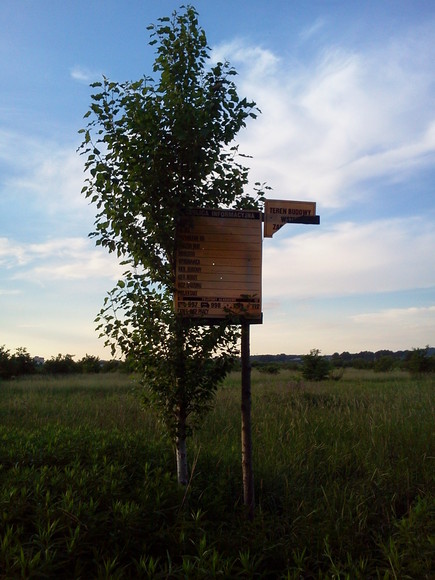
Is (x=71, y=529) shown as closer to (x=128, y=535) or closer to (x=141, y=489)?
(x=128, y=535)

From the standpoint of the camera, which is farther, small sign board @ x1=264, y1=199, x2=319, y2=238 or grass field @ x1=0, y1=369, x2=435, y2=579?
small sign board @ x1=264, y1=199, x2=319, y2=238

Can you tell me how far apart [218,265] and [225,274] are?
12cm

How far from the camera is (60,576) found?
147 inches

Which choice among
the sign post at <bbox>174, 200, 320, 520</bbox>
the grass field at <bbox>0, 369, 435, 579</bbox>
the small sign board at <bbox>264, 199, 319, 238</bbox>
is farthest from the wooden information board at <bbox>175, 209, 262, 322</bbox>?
the grass field at <bbox>0, 369, 435, 579</bbox>


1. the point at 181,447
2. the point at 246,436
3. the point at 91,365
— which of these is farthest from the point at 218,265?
the point at 91,365

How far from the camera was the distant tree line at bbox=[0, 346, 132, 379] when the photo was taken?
117 ft

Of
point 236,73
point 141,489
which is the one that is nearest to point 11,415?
point 141,489

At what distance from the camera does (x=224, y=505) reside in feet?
17.7

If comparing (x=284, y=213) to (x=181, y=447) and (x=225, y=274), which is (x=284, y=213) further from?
(x=181, y=447)

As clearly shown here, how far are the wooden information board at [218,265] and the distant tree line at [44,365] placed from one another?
31604 millimetres

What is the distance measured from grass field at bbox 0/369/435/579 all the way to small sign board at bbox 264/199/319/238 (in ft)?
8.14

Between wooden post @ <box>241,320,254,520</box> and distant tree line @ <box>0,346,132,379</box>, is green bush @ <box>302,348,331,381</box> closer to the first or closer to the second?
distant tree line @ <box>0,346,132,379</box>

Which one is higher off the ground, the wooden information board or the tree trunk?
the wooden information board

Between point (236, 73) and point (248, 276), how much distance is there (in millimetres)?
2233
